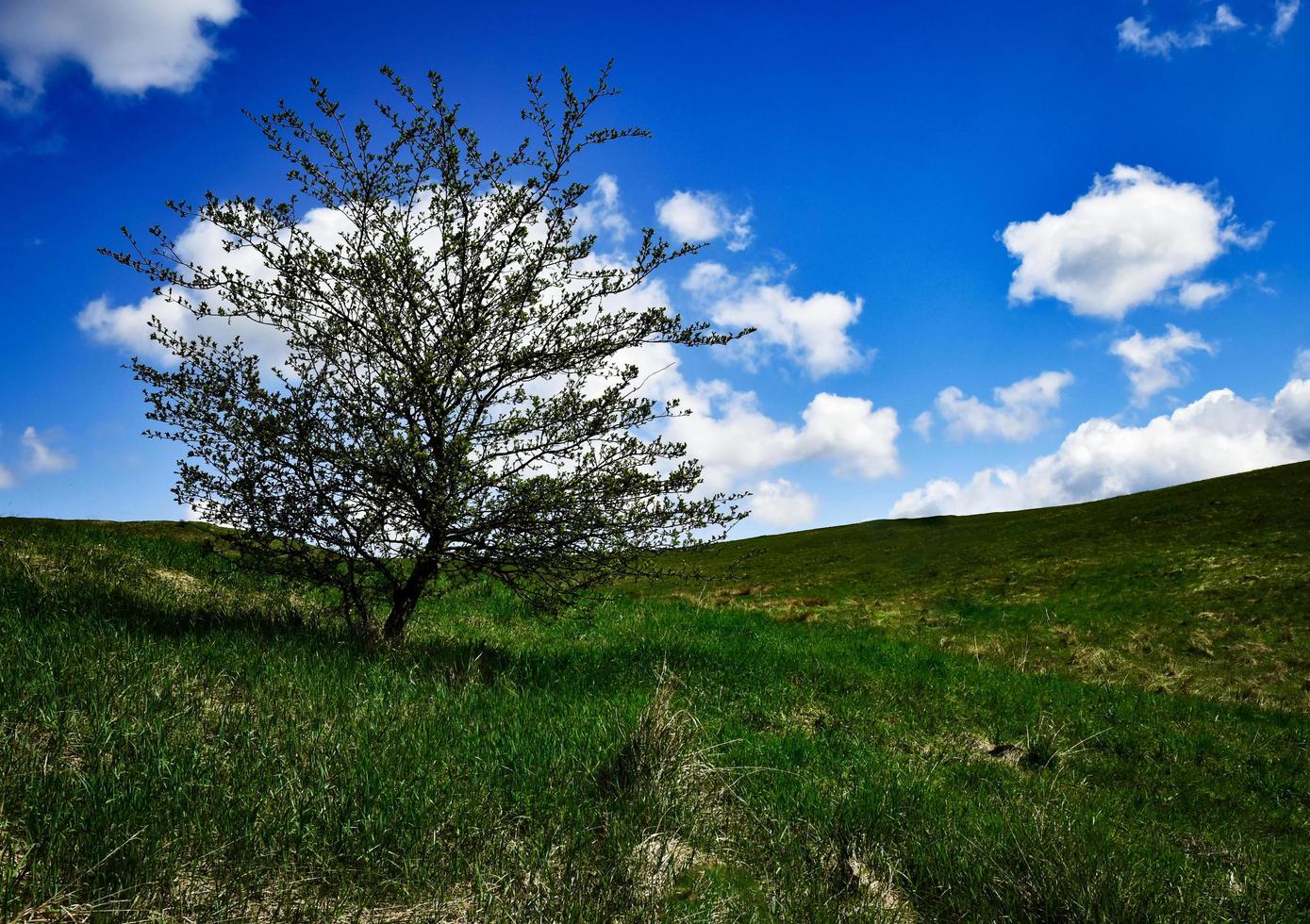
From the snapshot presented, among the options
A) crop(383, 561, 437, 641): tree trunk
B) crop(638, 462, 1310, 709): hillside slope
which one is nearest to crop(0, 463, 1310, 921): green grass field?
crop(383, 561, 437, 641): tree trunk

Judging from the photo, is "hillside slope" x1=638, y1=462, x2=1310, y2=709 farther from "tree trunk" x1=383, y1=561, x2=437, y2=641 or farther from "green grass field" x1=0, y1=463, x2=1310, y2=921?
"tree trunk" x1=383, y1=561, x2=437, y2=641

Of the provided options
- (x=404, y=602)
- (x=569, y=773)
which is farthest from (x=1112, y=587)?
(x=569, y=773)

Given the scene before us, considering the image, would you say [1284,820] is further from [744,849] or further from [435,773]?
[435,773]

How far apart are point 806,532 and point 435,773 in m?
57.6

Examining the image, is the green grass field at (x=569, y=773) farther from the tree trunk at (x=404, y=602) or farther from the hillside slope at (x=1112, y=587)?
the hillside slope at (x=1112, y=587)

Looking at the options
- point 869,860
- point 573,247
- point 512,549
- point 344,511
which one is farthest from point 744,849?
point 573,247

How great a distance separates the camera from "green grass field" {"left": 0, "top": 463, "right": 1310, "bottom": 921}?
362cm

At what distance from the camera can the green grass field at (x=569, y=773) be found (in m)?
3.62

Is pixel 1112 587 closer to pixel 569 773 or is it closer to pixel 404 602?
pixel 404 602

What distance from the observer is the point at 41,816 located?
11.6ft

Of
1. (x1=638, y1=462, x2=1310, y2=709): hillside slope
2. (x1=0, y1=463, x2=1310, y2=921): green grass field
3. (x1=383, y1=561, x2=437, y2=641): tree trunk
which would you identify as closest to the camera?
(x1=0, y1=463, x2=1310, y2=921): green grass field

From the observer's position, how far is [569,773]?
5.11 meters

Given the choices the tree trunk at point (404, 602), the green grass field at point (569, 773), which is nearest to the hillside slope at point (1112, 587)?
the green grass field at point (569, 773)

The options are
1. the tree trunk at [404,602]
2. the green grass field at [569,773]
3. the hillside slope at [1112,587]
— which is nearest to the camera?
the green grass field at [569,773]
